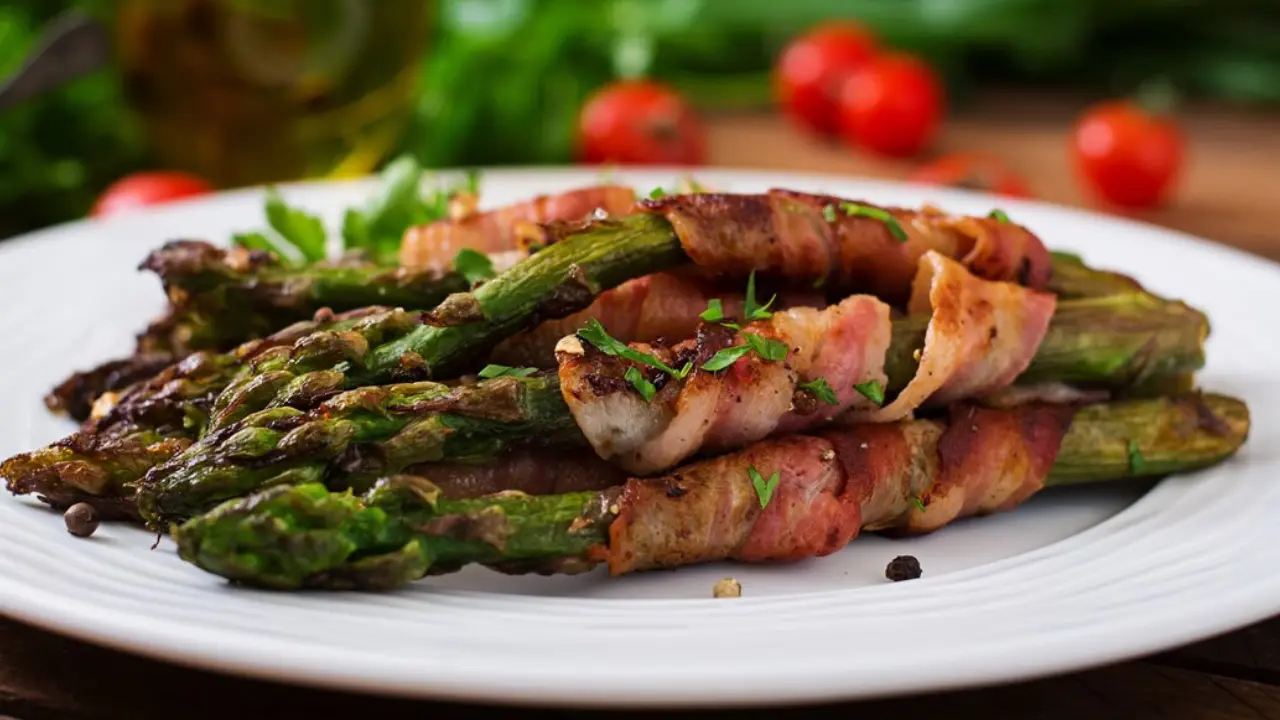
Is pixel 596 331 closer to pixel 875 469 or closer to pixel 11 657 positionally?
pixel 875 469

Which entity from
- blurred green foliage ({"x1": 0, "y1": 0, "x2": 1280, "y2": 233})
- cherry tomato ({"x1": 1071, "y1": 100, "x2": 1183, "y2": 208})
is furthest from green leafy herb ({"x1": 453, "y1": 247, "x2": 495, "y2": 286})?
cherry tomato ({"x1": 1071, "y1": 100, "x2": 1183, "y2": 208})

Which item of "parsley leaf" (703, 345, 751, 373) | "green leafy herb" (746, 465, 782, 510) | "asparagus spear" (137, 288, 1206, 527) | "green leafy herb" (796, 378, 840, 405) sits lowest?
"green leafy herb" (746, 465, 782, 510)

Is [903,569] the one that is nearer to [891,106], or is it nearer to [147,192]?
[147,192]

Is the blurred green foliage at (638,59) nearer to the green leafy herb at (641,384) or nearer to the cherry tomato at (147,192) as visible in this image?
the cherry tomato at (147,192)

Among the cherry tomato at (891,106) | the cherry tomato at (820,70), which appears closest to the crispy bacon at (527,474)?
the cherry tomato at (891,106)

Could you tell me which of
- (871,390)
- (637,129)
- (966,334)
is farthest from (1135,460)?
(637,129)

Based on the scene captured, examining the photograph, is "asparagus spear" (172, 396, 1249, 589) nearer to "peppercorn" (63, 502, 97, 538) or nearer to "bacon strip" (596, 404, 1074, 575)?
"bacon strip" (596, 404, 1074, 575)
